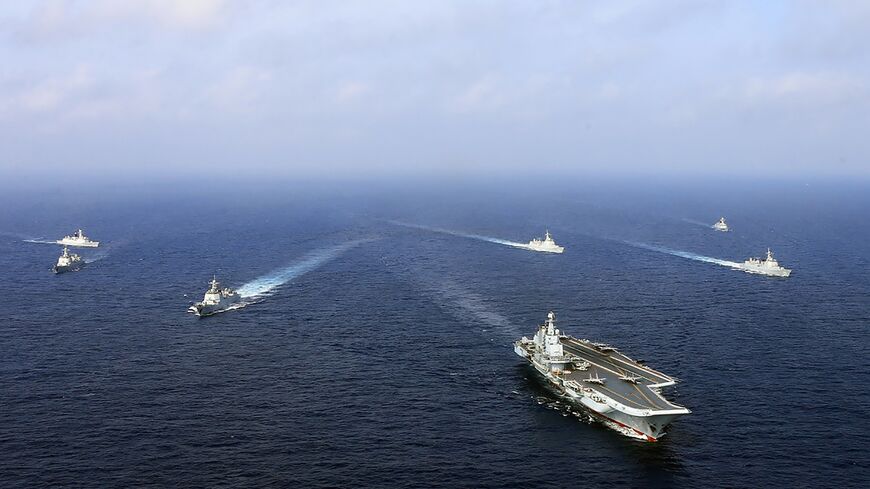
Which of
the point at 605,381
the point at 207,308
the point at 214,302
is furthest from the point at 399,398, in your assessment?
the point at 214,302

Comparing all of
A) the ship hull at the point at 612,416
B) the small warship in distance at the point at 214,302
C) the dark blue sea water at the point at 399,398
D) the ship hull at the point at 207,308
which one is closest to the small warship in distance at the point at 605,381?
the ship hull at the point at 612,416

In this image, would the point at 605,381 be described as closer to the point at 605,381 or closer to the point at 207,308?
the point at 605,381

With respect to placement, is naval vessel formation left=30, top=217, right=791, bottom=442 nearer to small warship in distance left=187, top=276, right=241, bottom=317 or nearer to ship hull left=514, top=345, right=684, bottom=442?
ship hull left=514, top=345, right=684, bottom=442

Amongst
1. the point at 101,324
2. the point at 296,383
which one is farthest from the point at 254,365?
the point at 101,324

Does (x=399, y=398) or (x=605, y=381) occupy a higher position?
(x=605, y=381)

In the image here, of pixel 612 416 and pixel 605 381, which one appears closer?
pixel 612 416

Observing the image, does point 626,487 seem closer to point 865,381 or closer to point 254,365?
point 865,381

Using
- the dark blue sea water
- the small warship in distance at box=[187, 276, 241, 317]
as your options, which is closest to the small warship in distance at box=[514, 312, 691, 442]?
the dark blue sea water
